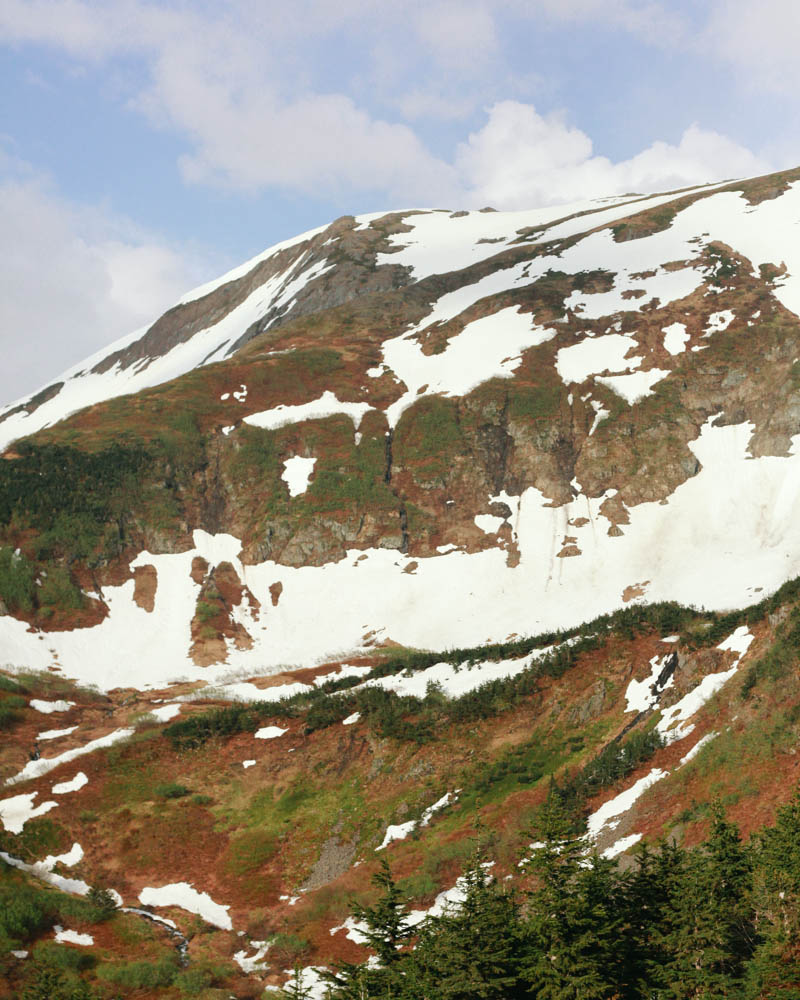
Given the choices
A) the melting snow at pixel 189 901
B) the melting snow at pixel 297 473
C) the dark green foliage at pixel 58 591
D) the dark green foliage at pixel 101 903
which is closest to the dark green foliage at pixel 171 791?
the melting snow at pixel 189 901

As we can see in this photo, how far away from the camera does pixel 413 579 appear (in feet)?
258

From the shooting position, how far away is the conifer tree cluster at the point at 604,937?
59.9 ft

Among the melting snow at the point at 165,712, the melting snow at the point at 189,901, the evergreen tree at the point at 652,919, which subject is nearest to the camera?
the evergreen tree at the point at 652,919

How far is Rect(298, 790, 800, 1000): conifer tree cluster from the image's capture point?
18.2 m

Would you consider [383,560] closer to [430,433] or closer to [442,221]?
[430,433]

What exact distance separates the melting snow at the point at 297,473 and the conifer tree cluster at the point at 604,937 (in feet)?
231

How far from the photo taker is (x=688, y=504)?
8038cm

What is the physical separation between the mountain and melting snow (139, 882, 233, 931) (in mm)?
213

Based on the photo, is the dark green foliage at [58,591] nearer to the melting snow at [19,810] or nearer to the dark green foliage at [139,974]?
the melting snow at [19,810]

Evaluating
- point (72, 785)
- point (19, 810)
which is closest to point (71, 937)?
point (19, 810)

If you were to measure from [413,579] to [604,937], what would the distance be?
5940cm

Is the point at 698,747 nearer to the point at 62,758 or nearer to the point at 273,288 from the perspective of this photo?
→ the point at 62,758

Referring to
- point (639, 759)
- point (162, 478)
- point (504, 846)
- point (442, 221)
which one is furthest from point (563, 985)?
point (442, 221)

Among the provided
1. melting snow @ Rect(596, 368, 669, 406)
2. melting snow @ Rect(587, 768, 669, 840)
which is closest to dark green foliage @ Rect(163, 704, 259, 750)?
melting snow @ Rect(587, 768, 669, 840)
